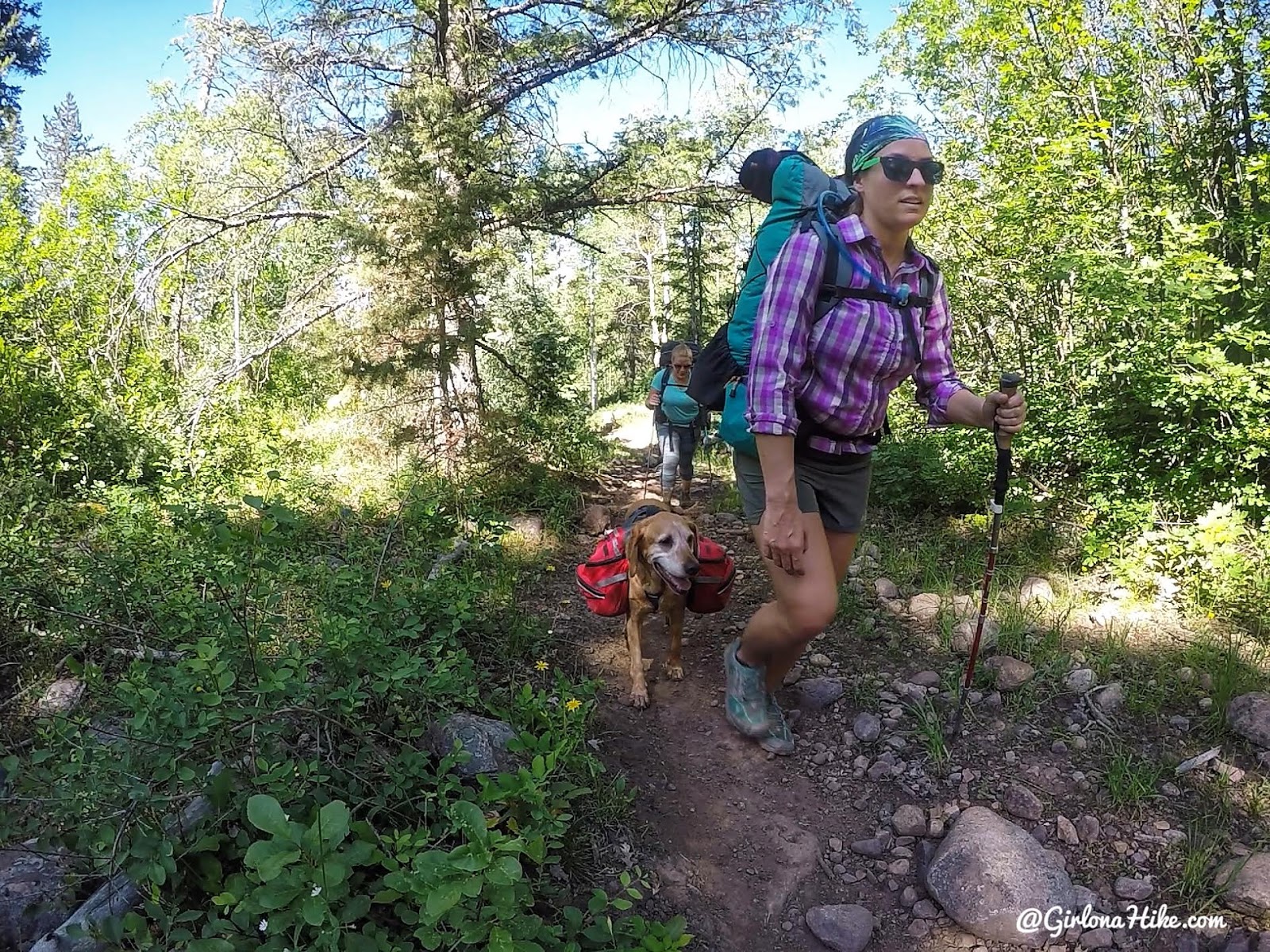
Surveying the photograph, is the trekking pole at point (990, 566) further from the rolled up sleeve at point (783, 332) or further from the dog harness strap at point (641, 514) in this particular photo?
the dog harness strap at point (641, 514)

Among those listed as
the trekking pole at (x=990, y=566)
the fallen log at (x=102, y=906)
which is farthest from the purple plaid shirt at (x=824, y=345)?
the fallen log at (x=102, y=906)

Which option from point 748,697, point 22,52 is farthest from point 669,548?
point 22,52

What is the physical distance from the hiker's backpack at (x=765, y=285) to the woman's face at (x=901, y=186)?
152 mm

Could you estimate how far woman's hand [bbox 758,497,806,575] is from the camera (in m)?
2.60

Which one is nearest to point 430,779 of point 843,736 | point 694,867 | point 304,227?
point 694,867

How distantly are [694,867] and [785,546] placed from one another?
1.34m

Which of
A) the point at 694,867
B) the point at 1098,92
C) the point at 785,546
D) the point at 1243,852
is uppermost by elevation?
the point at 1098,92

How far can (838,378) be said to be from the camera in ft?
8.76

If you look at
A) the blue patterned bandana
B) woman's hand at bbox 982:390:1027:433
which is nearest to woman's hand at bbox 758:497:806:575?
woman's hand at bbox 982:390:1027:433

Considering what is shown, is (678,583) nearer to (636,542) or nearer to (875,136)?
(636,542)

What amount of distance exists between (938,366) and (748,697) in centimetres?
180

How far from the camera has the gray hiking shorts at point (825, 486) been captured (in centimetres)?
289

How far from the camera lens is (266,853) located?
1634 millimetres

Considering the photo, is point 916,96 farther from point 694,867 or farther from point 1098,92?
point 694,867
